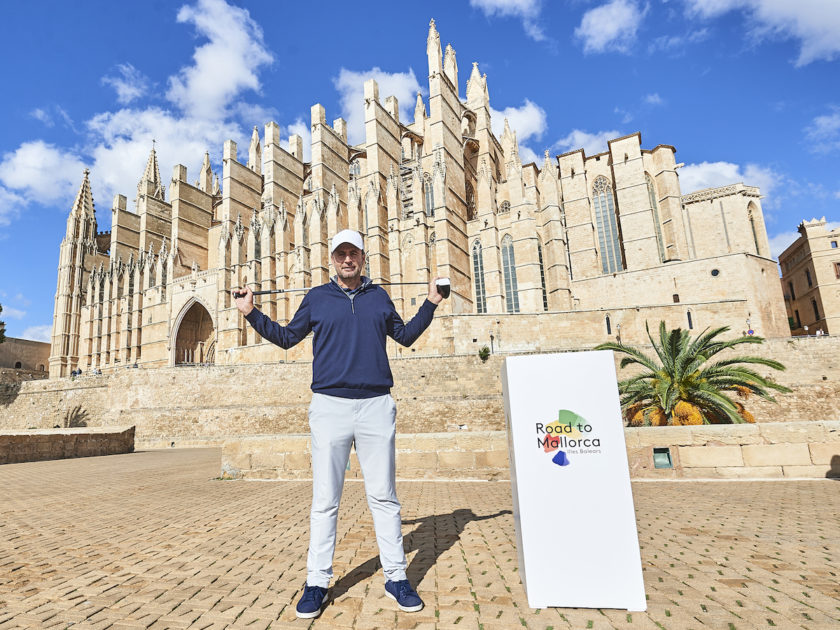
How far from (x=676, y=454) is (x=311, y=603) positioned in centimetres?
586

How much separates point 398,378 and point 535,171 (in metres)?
15.7

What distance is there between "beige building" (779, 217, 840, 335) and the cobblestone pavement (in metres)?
31.8

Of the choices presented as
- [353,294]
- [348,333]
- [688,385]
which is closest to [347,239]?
[353,294]

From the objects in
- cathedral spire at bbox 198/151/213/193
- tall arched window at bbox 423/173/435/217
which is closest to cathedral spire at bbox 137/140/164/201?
cathedral spire at bbox 198/151/213/193

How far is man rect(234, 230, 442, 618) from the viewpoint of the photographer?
2.23m

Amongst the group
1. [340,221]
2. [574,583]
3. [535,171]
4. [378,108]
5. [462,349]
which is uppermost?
[378,108]

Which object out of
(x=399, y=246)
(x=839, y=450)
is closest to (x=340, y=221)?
(x=399, y=246)

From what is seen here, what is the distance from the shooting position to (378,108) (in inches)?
1065

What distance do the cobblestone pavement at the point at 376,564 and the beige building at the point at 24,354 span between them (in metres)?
47.2

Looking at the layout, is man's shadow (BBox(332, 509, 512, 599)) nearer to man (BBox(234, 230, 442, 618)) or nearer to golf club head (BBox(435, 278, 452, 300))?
man (BBox(234, 230, 442, 618))

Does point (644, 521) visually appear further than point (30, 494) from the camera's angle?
No

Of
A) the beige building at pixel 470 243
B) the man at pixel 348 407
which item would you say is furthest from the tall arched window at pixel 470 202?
the man at pixel 348 407

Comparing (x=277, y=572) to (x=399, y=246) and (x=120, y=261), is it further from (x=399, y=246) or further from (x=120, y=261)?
(x=120, y=261)

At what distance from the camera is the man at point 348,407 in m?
2.23
